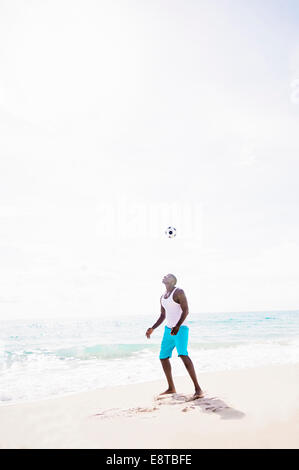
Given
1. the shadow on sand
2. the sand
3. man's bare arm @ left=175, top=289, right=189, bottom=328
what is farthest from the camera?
man's bare arm @ left=175, top=289, right=189, bottom=328

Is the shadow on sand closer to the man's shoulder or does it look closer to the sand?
the sand

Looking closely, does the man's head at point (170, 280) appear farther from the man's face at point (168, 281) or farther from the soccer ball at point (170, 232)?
the soccer ball at point (170, 232)

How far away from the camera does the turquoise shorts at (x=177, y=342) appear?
5.52 m

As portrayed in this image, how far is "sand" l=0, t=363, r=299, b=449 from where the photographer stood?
3.68m

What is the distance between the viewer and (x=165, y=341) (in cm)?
578

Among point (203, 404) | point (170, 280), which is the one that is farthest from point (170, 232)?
point (203, 404)

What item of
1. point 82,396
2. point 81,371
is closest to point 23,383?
point 81,371

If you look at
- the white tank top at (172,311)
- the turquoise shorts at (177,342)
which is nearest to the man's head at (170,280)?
the white tank top at (172,311)

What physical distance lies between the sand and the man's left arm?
3.66 feet

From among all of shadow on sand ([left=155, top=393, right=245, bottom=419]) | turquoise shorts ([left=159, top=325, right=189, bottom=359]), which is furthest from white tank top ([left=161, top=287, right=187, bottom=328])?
shadow on sand ([left=155, top=393, right=245, bottom=419])

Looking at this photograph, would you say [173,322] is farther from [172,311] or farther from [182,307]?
[182,307]

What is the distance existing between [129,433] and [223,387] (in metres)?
2.82

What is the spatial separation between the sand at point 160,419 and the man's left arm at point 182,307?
1.12 m
